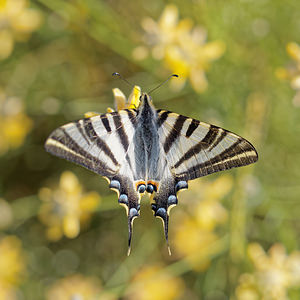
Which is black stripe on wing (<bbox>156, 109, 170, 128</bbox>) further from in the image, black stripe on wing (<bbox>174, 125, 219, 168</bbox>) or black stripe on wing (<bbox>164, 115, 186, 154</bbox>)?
black stripe on wing (<bbox>174, 125, 219, 168</bbox>)

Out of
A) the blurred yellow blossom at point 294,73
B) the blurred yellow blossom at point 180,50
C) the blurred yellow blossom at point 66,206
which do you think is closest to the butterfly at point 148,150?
the blurred yellow blossom at point 294,73

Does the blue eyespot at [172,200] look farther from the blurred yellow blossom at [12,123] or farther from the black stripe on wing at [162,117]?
the blurred yellow blossom at [12,123]

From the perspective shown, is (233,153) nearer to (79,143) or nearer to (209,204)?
(79,143)

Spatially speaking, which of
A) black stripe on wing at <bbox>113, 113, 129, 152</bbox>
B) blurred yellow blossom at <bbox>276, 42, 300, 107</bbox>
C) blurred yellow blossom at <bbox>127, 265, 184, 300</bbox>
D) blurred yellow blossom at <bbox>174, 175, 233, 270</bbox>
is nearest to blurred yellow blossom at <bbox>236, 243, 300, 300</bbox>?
blurred yellow blossom at <bbox>174, 175, 233, 270</bbox>

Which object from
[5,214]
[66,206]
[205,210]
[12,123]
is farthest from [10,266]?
[205,210]

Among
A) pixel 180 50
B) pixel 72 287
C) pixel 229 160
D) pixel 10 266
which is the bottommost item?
pixel 72 287

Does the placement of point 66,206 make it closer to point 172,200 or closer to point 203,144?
point 172,200
